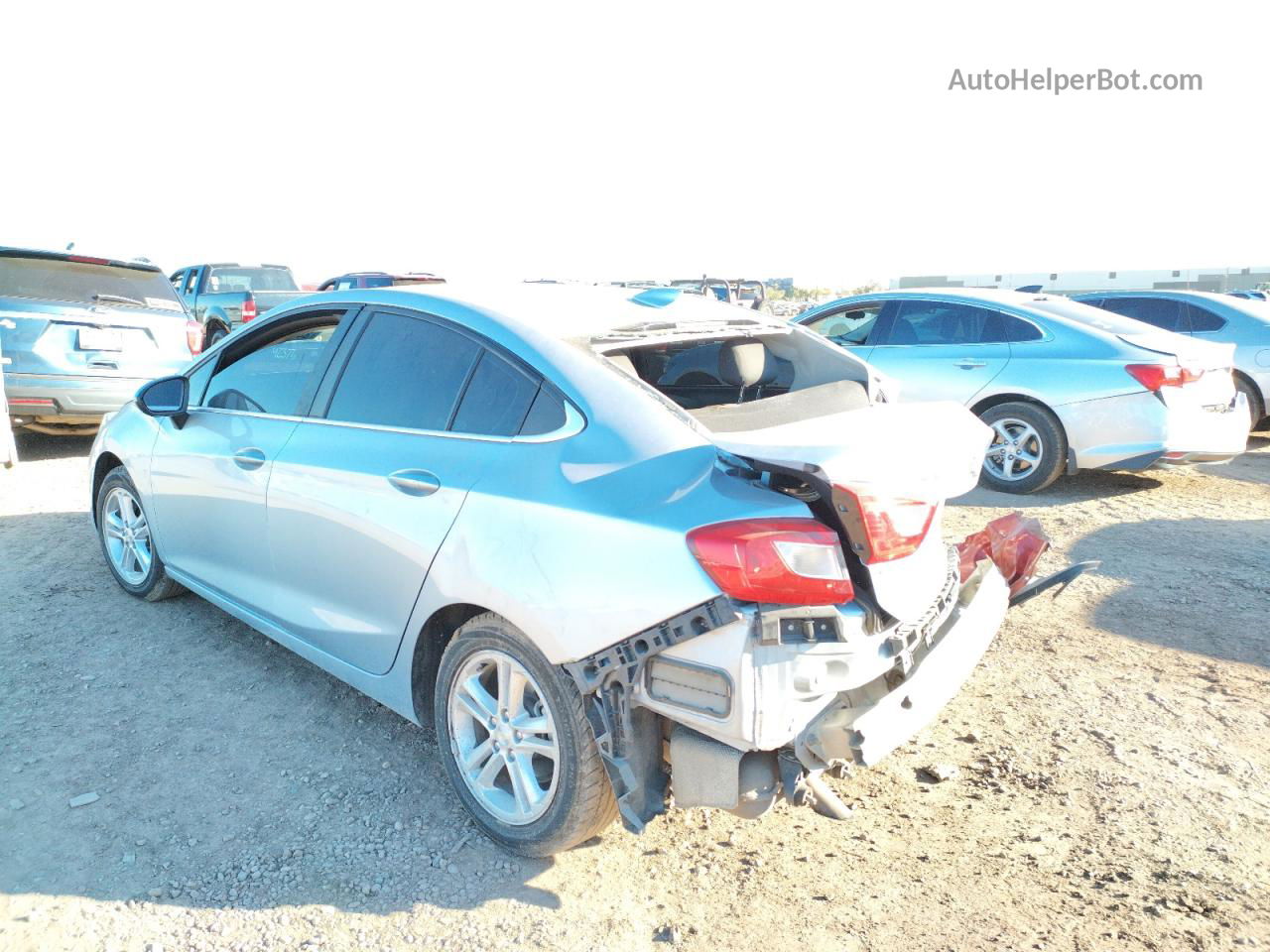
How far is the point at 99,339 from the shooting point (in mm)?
7750

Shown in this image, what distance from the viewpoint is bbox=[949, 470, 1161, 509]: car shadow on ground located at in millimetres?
6801

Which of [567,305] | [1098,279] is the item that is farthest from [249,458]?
[1098,279]

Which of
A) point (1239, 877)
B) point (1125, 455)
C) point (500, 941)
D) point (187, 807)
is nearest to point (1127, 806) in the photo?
point (1239, 877)

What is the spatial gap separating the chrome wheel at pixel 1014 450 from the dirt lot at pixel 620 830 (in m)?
2.83

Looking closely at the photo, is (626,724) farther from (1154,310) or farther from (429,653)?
(1154,310)

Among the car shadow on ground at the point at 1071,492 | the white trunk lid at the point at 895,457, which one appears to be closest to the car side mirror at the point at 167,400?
the white trunk lid at the point at 895,457

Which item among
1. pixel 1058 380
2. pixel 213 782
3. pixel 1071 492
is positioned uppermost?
pixel 1058 380

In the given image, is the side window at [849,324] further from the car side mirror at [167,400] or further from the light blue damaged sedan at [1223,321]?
the car side mirror at [167,400]

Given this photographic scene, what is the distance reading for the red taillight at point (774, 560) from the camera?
2174mm

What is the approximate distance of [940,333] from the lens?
7.72 meters

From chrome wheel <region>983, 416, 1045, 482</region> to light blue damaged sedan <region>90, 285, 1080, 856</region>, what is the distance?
3847 millimetres

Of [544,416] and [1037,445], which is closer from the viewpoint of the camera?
[544,416]

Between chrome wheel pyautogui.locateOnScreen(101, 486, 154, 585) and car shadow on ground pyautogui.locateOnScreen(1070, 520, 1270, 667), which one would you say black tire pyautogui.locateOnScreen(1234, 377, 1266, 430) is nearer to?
car shadow on ground pyautogui.locateOnScreen(1070, 520, 1270, 667)

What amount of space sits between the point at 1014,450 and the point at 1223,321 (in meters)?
4.16
